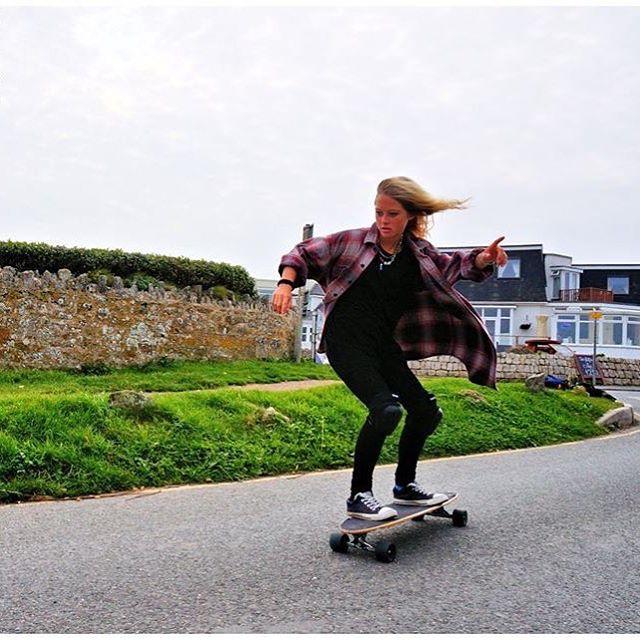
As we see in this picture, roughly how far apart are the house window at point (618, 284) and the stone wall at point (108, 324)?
39.5 m

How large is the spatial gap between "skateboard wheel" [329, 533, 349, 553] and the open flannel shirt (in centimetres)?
107

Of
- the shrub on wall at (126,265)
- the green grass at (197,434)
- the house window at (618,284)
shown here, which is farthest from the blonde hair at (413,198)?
the house window at (618,284)

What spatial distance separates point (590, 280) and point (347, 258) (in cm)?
5221

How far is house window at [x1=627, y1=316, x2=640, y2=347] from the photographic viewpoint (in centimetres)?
4853

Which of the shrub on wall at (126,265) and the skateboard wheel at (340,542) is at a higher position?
the shrub on wall at (126,265)

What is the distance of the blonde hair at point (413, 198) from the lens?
480 centimetres

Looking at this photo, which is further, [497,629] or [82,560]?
[82,560]

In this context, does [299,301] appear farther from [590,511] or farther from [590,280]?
[590,280]

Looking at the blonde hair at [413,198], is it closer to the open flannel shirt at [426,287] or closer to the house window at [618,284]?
the open flannel shirt at [426,287]

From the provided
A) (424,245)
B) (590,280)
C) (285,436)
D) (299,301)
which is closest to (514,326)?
(590,280)

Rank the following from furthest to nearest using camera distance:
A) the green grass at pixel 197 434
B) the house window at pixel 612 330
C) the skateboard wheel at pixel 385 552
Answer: the house window at pixel 612 330 → the green grass at pixel 197 434 → the skateboard wheel at pixel 385 552

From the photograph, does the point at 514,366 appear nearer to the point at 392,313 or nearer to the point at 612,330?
the point at 612,330

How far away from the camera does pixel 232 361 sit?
18312 mm

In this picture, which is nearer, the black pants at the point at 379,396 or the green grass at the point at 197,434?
the black pants at the point at 379,396
